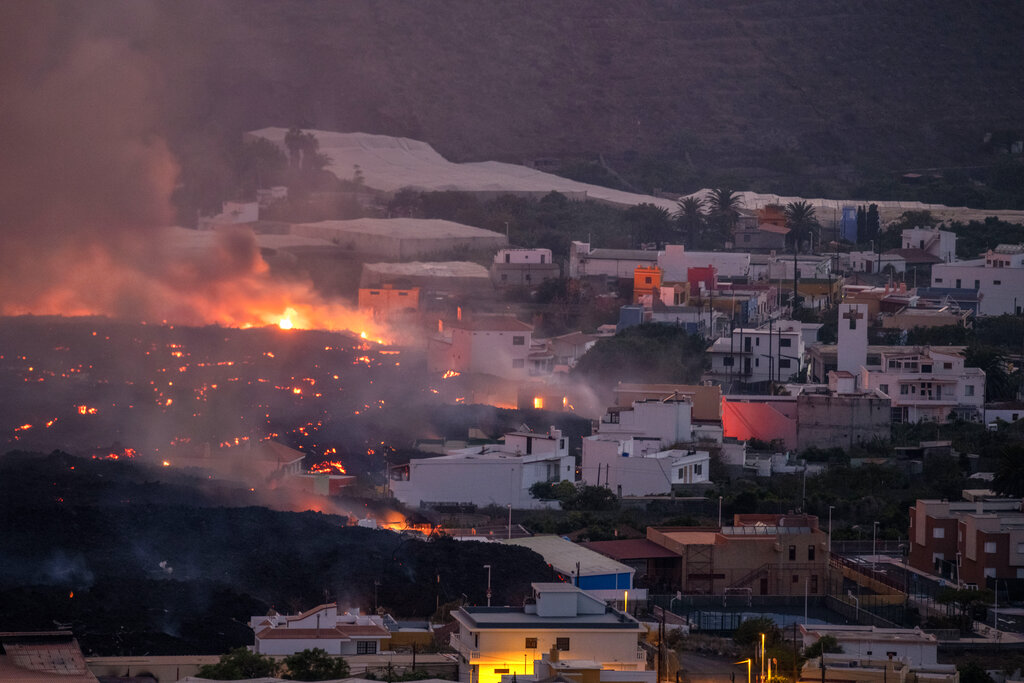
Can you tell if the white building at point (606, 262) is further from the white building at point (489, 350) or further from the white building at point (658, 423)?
the white building at point (658, 423)

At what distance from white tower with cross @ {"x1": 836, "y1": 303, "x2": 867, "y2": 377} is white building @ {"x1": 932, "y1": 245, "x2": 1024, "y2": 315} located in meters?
8.53

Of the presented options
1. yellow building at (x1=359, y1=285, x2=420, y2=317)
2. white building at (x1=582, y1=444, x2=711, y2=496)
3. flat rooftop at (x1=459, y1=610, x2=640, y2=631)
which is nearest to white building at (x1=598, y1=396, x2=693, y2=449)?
white building at (x1=582, y1=444, x2=711, y2=496)

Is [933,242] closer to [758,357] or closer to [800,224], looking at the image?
[800,224]

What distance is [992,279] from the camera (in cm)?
4525

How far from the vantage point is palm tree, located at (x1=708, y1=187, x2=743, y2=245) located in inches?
2069

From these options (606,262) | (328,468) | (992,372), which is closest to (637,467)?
(328,468)

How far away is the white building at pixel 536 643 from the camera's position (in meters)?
17.3

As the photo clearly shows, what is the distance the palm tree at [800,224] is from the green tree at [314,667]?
34710mm

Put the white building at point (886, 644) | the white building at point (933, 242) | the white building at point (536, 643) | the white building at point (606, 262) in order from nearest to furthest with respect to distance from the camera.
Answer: the white building at point (536, 643) → the white building at point (886, 644) → the white building at point (606, 262) → the white building at point (933, 242)

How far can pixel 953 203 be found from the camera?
62688mm

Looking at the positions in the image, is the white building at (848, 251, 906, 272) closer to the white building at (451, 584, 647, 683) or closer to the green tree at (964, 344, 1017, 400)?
the green tree at (964, 344, 1017, 400)

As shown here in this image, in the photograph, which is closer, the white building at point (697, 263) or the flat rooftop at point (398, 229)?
the white building at point (697, 263)

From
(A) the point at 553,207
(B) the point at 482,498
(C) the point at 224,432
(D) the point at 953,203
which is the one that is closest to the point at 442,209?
(A) the point at 553,207

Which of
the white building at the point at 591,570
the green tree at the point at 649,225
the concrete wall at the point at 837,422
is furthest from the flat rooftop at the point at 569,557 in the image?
the green tree at the point at 649,225
